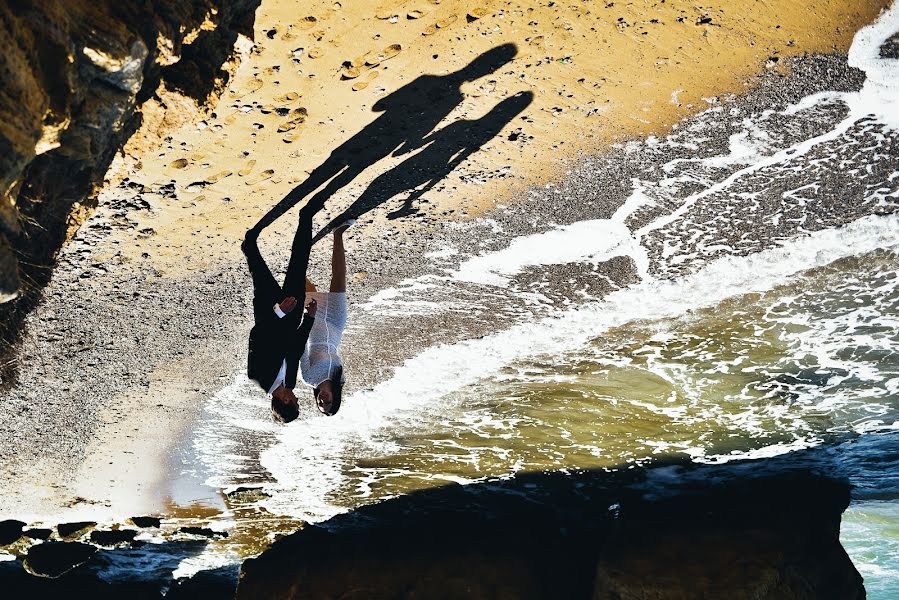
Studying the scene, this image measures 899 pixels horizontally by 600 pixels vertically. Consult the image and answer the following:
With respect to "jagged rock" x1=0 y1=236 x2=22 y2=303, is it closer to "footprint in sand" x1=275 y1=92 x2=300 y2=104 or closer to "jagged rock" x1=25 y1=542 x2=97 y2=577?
"footprint in sand" x1=275 y1=92 x2=300 y2=104

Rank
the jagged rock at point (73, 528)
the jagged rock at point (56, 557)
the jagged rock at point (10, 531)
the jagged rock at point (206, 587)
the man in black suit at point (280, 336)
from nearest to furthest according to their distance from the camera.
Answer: the man in black suit at point (280, 336)
the jagged rock at point (10, 531)
the jagged rock at point (73, 528)
the jagged rock at point (56, 557)
the jagged rock at point (206, 587)

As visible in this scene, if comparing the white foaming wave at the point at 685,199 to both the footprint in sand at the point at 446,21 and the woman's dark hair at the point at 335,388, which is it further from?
the woman's dark hair at the point at 335,388

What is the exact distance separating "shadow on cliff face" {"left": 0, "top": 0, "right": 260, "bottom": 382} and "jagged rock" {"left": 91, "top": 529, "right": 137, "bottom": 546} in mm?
4719

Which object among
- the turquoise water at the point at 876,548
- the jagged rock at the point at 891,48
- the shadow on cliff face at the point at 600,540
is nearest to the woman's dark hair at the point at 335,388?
the jagged rock at the point at 891,48

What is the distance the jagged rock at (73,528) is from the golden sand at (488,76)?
4.97 meters

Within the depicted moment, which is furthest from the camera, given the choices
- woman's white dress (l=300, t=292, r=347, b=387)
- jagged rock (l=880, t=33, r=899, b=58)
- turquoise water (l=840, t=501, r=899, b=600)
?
turquoise water (l=840, t=501, r=899, b=600)

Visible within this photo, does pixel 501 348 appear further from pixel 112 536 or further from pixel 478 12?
pixel 112 536

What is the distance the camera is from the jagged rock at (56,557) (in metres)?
7.72

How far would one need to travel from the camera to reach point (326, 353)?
3121 millimetres

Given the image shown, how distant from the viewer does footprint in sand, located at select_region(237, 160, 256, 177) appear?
3.94 m

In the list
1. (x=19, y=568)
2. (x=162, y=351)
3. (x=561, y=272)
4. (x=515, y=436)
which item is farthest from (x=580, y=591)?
(x=19, y=568)

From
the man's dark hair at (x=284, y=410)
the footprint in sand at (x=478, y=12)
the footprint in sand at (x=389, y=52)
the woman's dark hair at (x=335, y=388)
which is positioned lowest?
the man's dark hair at (x=284, y=410)

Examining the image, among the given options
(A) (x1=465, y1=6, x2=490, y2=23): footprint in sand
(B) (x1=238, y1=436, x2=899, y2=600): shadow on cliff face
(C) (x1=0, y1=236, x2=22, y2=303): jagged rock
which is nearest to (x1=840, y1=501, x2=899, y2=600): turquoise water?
(B) (x1=238, y1=436, x2=899, y2=600): shadow on cliff face

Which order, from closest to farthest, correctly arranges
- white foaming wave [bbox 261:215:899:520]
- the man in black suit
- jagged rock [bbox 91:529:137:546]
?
1. the man in black suit
2. white foaming wave [bbox 261:215:899:520]
3. jagged rock [bbox 91:529:137:546]
